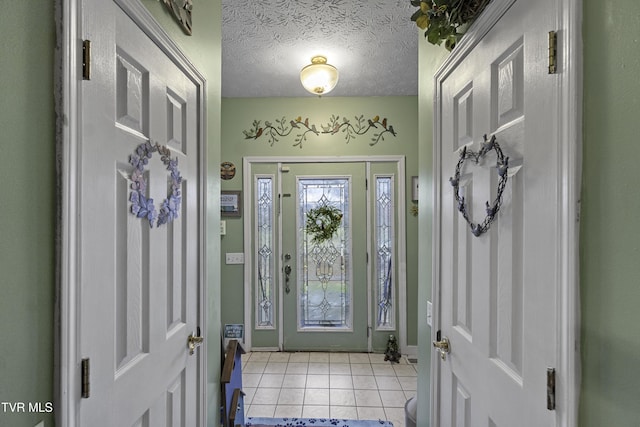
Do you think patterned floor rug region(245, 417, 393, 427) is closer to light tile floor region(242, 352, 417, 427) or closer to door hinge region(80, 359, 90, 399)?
light tile floor region(242, 352, 417, 427)

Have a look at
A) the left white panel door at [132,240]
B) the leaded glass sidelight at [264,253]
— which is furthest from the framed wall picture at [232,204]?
the left white panel door at [132,240]

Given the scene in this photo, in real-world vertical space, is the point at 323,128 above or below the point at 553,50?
above

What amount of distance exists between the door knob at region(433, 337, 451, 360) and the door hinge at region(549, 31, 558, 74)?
1035 millimetres

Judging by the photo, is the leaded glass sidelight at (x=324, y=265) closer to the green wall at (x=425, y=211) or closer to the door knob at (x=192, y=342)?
the green wall at (x=425, y=211)

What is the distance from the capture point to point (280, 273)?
352cm

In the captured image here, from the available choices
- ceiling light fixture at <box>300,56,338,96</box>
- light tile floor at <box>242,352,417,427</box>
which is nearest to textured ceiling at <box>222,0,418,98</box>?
ceiling light fixture at <box>300,56,338,96</box>

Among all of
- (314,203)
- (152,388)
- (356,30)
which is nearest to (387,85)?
(356,30)

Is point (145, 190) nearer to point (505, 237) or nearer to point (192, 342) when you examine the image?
point (192, 342)

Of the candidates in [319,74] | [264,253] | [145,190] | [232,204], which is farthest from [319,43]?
[264,253]

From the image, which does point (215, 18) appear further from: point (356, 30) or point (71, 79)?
point (71, 79)

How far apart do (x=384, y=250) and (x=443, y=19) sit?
2.57 m

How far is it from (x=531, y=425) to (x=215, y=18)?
2026 mm

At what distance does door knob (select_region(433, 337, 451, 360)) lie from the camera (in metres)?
1.34

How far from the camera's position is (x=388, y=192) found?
353cm
